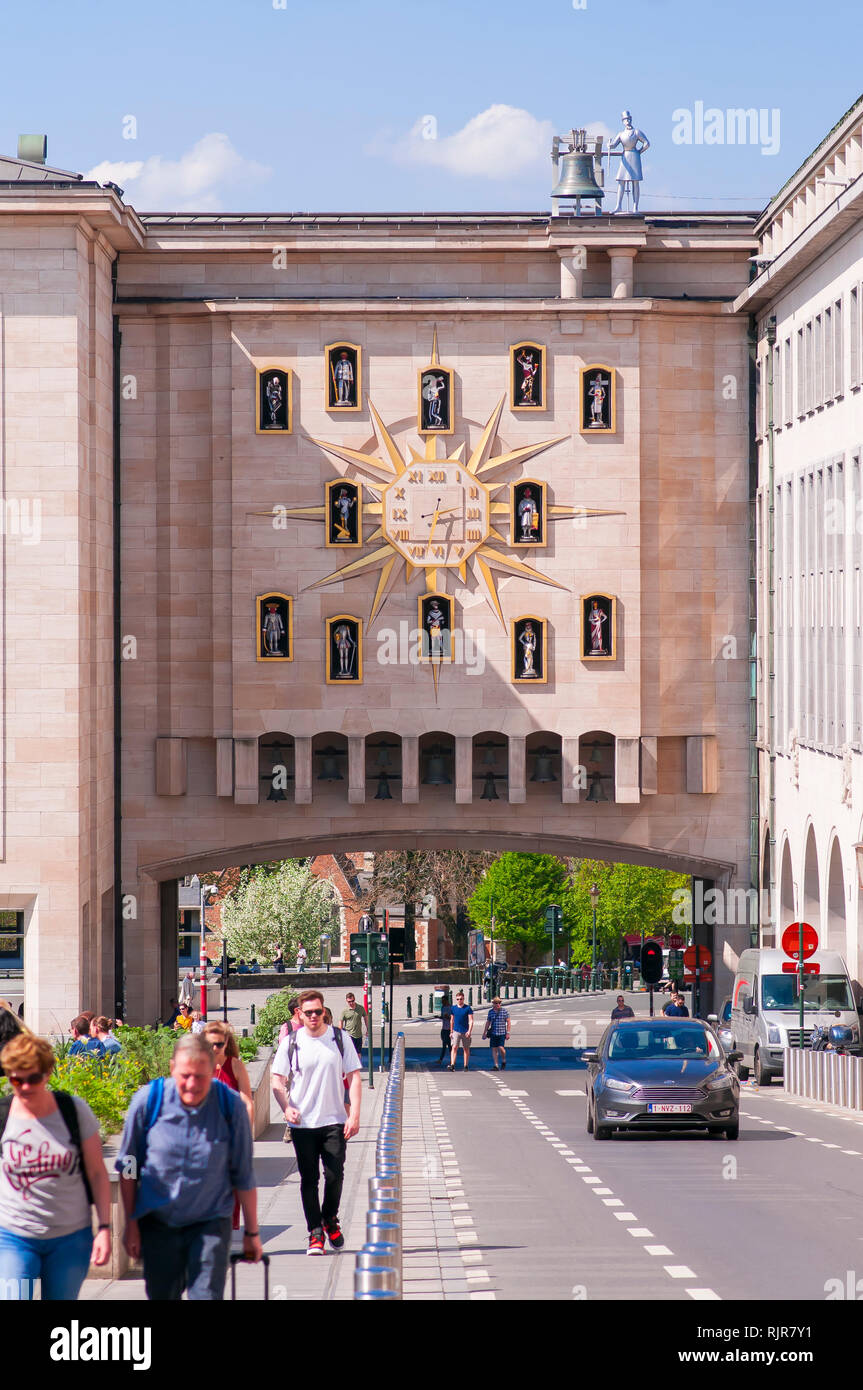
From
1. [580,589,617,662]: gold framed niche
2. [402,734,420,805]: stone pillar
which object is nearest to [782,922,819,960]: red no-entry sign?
[580,589,617,662]: gold framed niche

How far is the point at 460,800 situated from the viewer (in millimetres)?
47812

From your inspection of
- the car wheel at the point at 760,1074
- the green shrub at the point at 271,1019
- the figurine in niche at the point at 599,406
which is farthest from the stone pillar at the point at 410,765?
the car wheel at the point at 760,1074

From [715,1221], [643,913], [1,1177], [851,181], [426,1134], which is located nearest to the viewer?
Result: [1,1177]

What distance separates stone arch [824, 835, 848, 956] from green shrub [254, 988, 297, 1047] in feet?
35.1

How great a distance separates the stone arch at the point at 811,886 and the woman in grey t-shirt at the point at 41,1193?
35.5 meters

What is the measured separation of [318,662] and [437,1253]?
108 feet

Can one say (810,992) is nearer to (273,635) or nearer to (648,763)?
(648,763)

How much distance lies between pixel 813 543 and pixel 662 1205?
2770 cm

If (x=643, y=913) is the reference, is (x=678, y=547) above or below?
above

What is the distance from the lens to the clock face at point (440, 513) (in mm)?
47312

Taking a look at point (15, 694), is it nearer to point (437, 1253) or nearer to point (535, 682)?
point (535, 682)

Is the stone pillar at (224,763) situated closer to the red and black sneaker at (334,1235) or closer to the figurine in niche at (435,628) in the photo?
the figurine in niche at (435,628)
